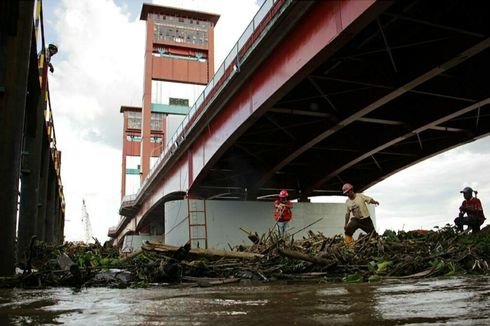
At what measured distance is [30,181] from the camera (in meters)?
12.4

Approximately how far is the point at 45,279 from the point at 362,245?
19.2 ft

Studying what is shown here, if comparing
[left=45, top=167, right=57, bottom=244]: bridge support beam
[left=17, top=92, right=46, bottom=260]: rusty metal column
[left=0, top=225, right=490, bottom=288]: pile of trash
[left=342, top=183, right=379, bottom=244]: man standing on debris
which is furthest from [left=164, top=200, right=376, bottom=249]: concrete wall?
[left=0, top=225, right=490, bottom=288]: pile of trash

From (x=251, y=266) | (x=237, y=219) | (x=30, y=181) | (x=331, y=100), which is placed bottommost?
(x=251, y=266)

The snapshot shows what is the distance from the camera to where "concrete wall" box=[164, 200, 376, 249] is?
87.7 ft

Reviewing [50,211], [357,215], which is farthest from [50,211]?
[357,215]

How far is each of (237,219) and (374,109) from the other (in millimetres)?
12346

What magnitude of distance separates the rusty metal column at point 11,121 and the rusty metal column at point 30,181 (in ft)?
14.3

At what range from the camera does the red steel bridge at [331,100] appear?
304 inches

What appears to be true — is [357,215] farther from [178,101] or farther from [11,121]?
[178,101]

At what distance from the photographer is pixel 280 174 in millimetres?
31656

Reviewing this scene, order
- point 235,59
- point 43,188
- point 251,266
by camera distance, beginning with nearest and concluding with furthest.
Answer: point 251,266, point 43,188, point 235,59

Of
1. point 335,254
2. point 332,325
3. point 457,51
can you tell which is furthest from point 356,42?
point 332,325

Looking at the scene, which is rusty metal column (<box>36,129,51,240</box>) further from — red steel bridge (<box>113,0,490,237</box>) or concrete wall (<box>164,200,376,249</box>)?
concrete wall (<box>164,200,376,249</box>)

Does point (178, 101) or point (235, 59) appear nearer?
point (235, 59)
